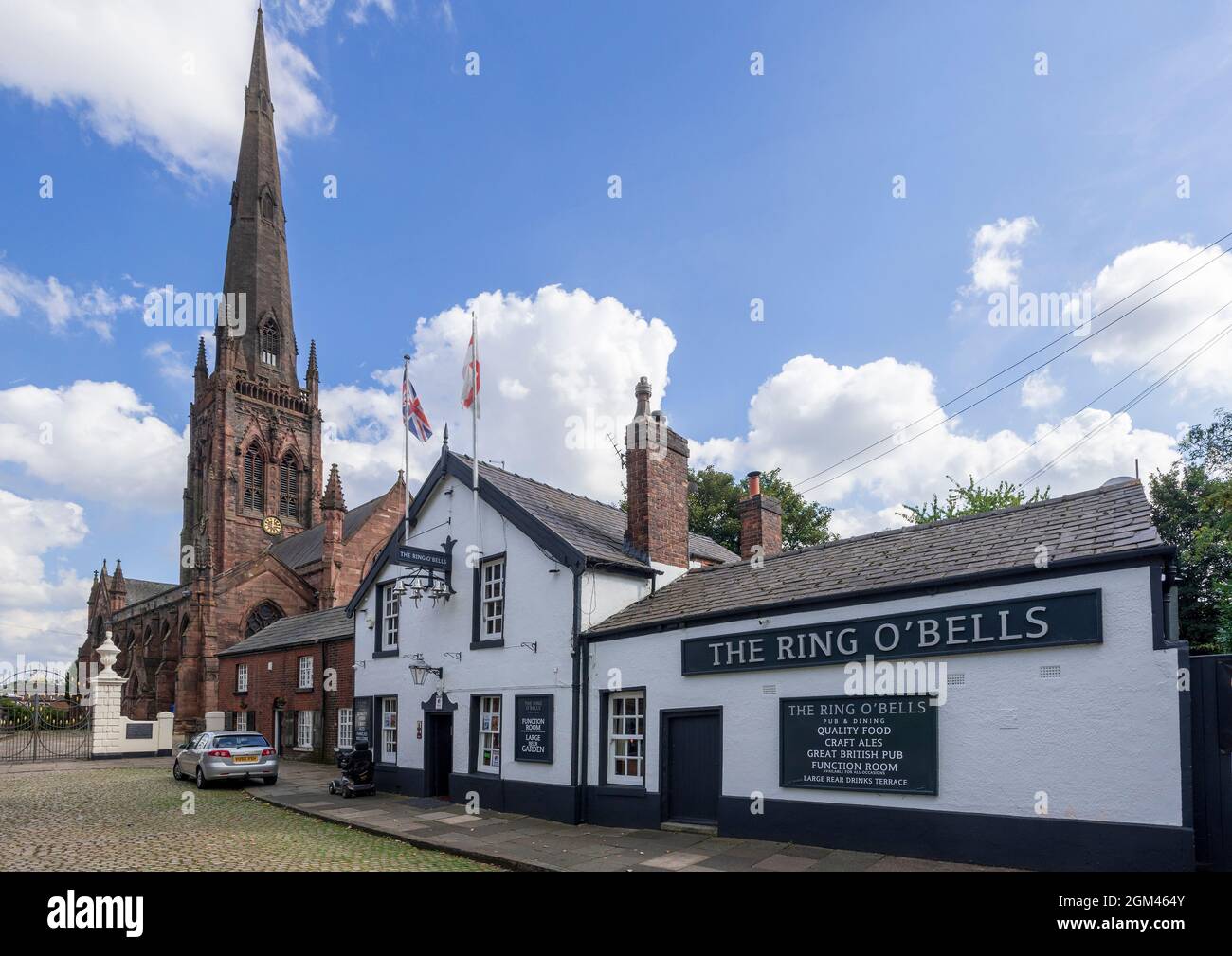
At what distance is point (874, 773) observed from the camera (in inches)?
429

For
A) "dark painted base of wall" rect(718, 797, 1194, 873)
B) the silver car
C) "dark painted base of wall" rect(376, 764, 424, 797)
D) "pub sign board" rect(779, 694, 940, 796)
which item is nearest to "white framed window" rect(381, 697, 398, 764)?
"dark painted base of wall" rect(376, 764, 424, 797)

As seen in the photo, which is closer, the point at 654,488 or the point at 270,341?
the point at 654,488

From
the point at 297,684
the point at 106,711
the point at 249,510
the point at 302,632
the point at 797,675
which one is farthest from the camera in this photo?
the point at 249,510

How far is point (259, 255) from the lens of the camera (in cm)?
6475

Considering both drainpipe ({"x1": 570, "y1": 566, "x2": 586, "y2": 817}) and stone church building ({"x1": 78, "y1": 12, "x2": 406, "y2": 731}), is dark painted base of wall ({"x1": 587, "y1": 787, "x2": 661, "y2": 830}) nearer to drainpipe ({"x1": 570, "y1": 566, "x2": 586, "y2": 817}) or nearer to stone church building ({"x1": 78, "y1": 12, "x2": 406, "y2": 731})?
drainpipe ({"x1": 570, "y1": 566, "x2": 586, "y2": 817})

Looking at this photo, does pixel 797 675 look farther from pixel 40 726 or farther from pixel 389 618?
pixel 40 726

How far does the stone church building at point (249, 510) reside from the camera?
139 feet

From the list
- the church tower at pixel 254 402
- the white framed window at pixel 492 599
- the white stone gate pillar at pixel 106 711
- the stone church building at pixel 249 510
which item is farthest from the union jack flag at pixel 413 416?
the church tower at pixel 254 402

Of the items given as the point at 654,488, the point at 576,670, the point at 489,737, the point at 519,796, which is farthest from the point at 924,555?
the point at 489,737

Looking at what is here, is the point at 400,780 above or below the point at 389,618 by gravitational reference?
below

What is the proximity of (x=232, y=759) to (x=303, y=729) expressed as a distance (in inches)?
298

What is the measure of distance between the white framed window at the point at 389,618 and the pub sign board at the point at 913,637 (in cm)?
996
